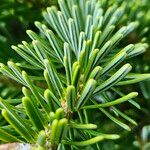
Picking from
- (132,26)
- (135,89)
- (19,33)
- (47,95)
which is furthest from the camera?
(19,33)

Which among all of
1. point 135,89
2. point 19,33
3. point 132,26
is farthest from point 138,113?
point 19,33

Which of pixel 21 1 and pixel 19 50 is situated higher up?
pixel 21 1

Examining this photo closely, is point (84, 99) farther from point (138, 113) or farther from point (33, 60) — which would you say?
point (138, 113)

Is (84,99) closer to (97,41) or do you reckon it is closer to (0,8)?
(97,41)

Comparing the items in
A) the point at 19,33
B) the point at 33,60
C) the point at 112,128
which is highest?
the point at 19,33

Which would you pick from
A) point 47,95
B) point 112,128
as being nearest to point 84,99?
point 47,95

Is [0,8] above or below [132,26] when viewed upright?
above

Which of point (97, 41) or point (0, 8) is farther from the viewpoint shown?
point (0, 8)

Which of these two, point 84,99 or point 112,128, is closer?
point 84,99

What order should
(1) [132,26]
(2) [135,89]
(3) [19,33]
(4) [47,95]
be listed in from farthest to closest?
1. (3) [19,33]
2. (2) [135,89]
3. (1) [132,26]
4. (4) [47,95]
